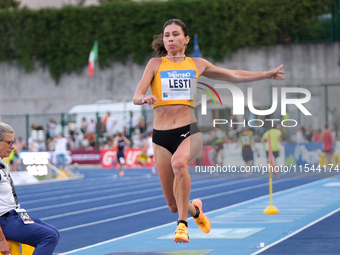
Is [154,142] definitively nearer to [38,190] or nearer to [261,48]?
[38,190]

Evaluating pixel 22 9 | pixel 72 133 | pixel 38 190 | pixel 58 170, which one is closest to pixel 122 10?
pixel 22 9

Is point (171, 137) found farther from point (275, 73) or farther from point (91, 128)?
point (91, 128)

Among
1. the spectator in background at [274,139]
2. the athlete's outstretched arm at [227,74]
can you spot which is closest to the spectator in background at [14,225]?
the athlete's outstretched arm at [227,74]

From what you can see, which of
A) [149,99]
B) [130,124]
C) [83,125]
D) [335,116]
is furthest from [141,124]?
[149,99]

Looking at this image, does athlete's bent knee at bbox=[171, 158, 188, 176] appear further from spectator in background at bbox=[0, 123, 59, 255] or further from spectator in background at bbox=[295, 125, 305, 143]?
spectator in background at bbox=[295, 125, 305, 143]

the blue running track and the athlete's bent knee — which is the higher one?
the athlete's bent knee

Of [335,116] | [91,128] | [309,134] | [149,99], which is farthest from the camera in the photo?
[91,128]

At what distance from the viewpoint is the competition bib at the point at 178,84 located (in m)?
5.76

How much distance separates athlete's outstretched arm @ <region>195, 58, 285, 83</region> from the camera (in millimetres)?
6004

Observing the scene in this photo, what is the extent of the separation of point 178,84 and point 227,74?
62cm

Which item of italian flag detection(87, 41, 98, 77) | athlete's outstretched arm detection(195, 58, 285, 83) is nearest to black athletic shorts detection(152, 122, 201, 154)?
athlete's outstretched arm detection(195, 58, 285, 83)

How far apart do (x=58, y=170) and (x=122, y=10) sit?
18.7 meters

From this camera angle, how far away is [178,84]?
5.78 meters

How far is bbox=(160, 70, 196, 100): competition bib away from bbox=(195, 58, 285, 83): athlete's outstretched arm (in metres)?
0.18
